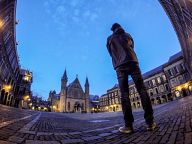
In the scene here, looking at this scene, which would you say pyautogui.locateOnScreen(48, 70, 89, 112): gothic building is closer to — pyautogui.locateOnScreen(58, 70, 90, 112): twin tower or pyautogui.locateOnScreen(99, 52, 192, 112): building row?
pyautogui.locateOnScreen(58, 70, 90, 112): twin tower

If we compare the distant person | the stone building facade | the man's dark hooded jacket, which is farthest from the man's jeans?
the stone building facade

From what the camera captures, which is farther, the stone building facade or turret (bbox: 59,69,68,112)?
turret (bbox: 59,69,68,112)

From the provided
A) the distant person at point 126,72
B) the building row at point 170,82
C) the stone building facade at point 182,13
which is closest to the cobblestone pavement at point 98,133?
the distant person at point 126,72

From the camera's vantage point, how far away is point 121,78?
325 cm

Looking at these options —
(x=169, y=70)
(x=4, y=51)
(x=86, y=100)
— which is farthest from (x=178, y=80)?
(x=4, y=51)

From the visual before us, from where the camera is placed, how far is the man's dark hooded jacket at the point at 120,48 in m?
3.26

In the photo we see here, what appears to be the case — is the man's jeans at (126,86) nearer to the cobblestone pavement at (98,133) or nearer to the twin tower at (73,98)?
the cobblestone pavement at (98,133)

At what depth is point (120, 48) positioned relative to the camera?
134 inches

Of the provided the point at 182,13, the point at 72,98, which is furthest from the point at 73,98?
the point at 182,13

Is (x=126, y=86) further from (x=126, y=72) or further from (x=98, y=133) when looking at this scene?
(x=98, y=133)

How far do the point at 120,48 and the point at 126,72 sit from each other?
0.61 meters

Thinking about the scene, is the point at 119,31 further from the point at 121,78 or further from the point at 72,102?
the point at 72,102

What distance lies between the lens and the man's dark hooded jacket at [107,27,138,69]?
3.26 metres

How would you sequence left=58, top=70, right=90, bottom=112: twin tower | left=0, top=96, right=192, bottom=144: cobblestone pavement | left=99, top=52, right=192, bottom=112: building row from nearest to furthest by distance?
left=0, top=96, right=192, bottom=144: cobblestone pavement < left=99, top=52, right=192, bottom=112: building row < left=58, top=70, right=90, bottom=112: twin tower
